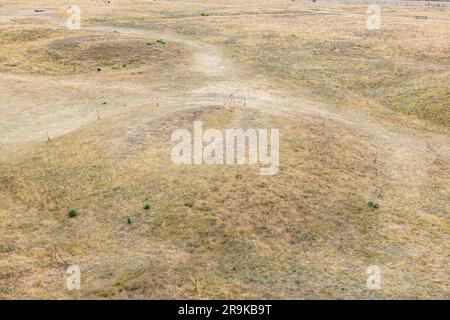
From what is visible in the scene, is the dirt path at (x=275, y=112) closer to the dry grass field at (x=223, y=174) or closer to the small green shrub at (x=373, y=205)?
the dry grass field at (x=223, y=174)

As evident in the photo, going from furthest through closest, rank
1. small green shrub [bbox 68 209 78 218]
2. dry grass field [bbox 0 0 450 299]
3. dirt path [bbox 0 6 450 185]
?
dirt path [bbox 0 6 450 185]
small green shrub [bbox 68 209 78 218]
dry grass field [bbox 0 0 450 299]

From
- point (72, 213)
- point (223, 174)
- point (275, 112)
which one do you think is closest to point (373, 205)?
point (223, 174)

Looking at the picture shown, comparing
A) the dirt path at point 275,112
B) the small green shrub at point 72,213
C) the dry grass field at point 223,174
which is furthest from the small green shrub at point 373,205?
the small green shrub at point 72,213

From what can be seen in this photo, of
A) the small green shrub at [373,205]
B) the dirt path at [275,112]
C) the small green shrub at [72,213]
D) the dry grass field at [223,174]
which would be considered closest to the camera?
the dry grass field at [223,174]

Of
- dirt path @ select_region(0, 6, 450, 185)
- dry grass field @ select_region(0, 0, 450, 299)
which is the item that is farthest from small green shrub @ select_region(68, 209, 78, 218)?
dirt path @ select_region(0, 6, 450, 185)

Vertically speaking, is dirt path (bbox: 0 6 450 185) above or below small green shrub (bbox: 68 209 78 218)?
above

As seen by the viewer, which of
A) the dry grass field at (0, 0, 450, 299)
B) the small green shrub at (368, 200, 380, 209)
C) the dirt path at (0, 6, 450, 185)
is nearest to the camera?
the dry grass field at (0, 0, 450, 299)

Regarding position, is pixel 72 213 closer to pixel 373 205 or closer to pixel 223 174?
pixel 223 174

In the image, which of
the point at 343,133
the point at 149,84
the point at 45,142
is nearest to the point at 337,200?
the point at 343,133

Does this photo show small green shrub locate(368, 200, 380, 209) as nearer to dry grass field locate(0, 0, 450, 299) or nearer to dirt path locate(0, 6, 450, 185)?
dry grass field locate(0, 0, 450, 299)
